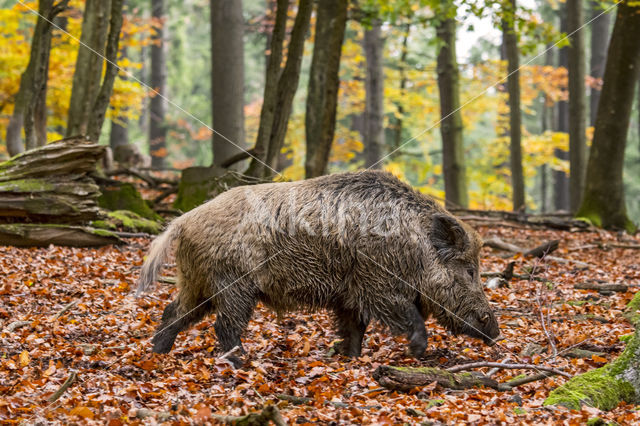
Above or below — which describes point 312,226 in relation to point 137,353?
above

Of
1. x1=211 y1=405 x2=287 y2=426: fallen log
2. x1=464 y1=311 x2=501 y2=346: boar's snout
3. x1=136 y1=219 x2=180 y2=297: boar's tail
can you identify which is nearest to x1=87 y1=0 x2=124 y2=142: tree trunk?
x1=136 y1=219 x2=180 y2=297: boar's tail

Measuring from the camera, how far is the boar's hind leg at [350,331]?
22.9 ft

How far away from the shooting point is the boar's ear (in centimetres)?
690

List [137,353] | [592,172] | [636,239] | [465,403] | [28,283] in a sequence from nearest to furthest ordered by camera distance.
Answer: [465,403] → [137,353] → [28,283] → [636,239] → [592,172]

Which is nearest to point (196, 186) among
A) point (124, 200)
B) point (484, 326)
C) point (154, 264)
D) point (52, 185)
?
point (124, 200)

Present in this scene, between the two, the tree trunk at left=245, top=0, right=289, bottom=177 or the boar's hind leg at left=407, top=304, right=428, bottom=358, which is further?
the tree trunk at left=245, top=0, right=289, bottom=177

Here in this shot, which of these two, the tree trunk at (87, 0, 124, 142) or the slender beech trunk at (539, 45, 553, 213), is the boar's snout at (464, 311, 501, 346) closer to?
the tree trunk at (87, 0, 124, 142)

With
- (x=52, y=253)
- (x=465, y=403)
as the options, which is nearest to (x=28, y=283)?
(x=52, y=253)

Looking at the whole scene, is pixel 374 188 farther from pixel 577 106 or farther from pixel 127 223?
pixel 577 106

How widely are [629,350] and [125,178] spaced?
1772 centimetres

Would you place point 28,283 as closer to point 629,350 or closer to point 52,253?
point 52,253

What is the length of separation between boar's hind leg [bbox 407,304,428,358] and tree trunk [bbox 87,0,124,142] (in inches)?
333

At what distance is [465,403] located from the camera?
4977 millimetres

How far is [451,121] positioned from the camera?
1842 centimetres
